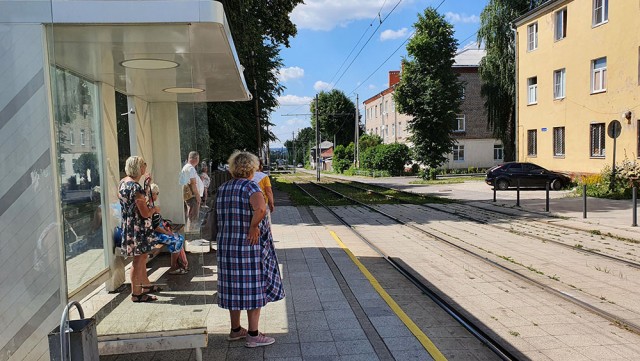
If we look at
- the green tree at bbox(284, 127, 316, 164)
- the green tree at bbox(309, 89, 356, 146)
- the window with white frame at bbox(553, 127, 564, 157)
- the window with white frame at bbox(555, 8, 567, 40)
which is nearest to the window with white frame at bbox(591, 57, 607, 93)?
the window with white frame at bbox(555, 8, 567, 40)

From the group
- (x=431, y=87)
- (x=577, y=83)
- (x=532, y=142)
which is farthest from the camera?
(x=431, y=87)

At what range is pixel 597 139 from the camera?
23438mm

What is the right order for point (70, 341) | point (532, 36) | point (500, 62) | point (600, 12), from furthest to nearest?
point (500, 62) → point (532, 36) → point (600, 12) → point (70, 341)

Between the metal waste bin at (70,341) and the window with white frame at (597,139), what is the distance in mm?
24663

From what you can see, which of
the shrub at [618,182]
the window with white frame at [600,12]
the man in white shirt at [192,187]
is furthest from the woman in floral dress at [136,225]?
the window with white frame at [600,12]

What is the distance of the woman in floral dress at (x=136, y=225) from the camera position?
5.07 m

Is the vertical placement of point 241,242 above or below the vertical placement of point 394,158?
below

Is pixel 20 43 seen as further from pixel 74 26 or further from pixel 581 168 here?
pixel 581 168

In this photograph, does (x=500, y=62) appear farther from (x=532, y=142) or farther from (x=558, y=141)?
(x=558, y=141)

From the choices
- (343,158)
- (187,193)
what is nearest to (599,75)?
(187,193)

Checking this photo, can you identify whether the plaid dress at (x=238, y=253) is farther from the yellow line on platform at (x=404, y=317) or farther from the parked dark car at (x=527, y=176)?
the parked dark car at (x=527, y=176)

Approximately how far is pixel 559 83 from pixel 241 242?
26.8 m

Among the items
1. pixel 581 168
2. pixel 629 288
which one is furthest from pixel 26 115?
pixel 581 168

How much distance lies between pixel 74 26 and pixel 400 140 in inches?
2200
